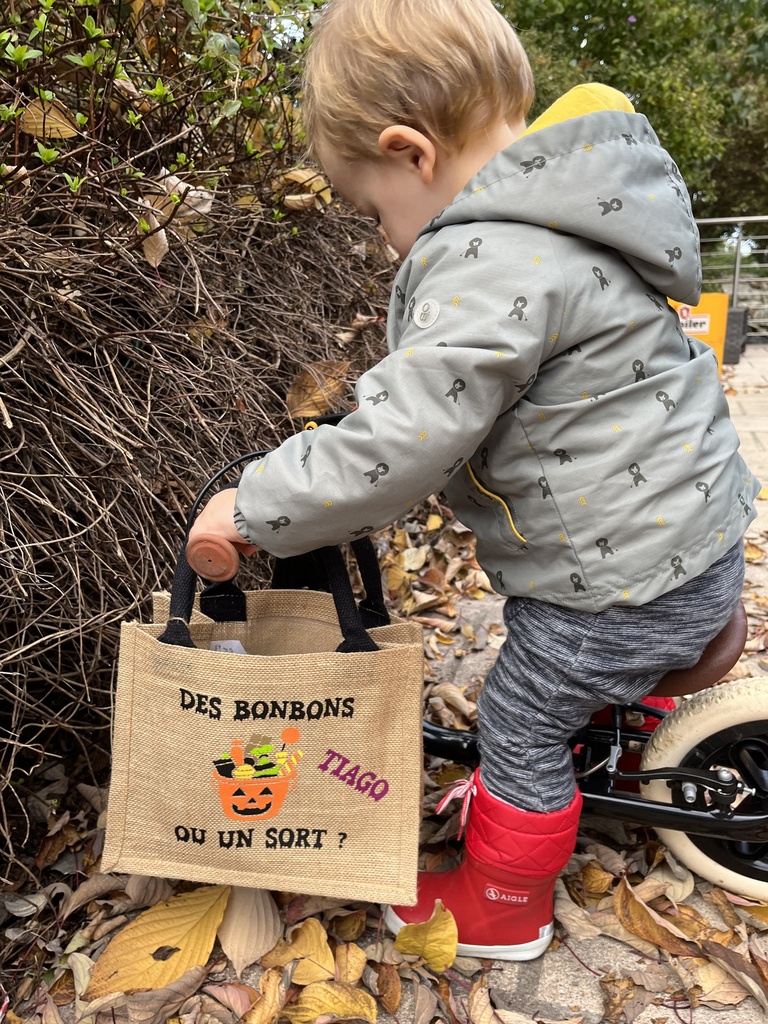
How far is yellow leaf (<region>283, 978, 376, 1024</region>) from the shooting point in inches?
51.3

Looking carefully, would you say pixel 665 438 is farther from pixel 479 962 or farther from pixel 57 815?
pixel 57 815

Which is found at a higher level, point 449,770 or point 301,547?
point 301,547

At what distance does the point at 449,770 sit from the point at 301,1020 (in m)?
0.67

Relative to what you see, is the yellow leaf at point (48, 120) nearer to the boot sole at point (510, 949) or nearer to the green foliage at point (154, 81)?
the green foliage at point (154, 81)

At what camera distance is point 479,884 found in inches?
56.1

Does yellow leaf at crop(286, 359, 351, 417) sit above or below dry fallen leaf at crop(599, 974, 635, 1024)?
above

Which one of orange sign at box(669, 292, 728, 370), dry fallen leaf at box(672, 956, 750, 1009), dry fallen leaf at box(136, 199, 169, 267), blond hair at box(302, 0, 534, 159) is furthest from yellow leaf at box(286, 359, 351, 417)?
orange sign at box(669, 292, 728, 370)

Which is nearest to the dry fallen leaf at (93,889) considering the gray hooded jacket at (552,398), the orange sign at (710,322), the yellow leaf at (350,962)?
the yellow leaf at (350,962)

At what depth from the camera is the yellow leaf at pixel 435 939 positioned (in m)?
1.36

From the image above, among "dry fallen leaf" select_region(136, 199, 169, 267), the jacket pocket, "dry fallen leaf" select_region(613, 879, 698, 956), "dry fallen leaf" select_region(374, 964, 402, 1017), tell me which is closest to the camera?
the jacket pocket

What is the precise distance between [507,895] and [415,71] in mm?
1356

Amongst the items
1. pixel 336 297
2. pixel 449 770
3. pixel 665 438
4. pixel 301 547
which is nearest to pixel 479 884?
pixel 449 770

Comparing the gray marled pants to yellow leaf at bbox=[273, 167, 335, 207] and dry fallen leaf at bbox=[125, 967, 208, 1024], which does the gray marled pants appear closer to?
dry fallen leaf at bbox=[125, 967, 208, 1024]

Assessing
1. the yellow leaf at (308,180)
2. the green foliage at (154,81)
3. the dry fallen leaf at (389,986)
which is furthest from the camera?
the yellow leaf at (308,180)
